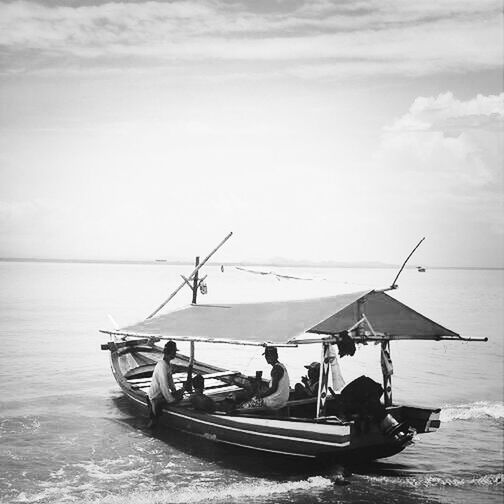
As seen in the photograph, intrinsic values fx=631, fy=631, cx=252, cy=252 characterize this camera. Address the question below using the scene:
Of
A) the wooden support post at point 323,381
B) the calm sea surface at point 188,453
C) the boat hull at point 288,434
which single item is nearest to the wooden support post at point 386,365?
the calm sea surface at point 188,453

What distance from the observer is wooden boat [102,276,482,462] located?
1127 centimetres

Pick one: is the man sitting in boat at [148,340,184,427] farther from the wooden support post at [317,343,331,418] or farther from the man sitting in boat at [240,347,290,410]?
the wooden support post at [317,343,331,418]

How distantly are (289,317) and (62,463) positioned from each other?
5.63 metres

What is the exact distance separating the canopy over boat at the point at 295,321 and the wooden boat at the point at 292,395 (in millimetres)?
16

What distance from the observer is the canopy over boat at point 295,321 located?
475 inches

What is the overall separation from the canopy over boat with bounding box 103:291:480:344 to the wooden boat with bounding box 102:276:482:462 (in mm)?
16

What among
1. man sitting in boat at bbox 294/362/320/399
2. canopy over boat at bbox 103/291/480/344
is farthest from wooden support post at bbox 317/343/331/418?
man sitting in boat at bbox 294/362/320/399

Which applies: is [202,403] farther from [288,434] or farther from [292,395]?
[288,434]

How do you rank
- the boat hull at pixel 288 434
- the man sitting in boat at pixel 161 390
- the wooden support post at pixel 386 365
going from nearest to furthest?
the boat hull at pixel 288 434, the wooden support post at pixel 386 365, the man sitting in boat at pixel 161 390

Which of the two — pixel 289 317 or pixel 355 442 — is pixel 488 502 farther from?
pixel 289 317

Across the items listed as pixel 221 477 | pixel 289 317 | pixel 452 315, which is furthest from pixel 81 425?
pixel 452 315

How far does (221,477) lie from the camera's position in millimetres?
12125

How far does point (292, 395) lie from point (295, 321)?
7.48ft

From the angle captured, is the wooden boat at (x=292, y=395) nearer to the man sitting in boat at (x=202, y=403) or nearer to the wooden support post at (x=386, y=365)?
the wooden support post at (x=386, y=365)
